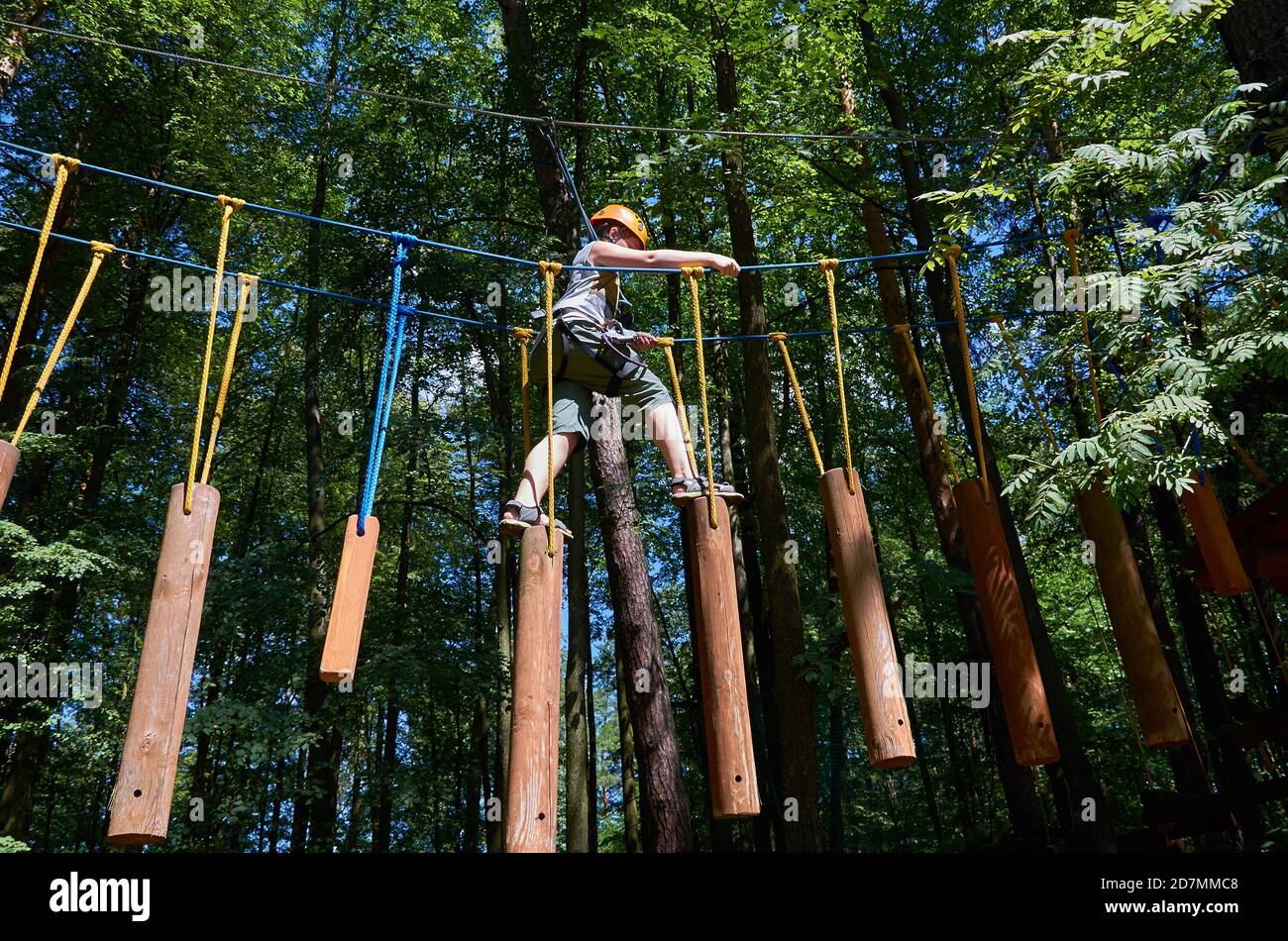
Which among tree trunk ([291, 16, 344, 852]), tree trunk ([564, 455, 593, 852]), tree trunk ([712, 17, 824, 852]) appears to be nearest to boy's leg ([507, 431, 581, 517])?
tree trunk ([712, 17, 824, 852])

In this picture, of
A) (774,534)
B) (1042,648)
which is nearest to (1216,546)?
(774,534)

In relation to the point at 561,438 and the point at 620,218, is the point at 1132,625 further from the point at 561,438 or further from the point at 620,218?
the point at 620,218

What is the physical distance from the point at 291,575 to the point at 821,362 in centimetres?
802

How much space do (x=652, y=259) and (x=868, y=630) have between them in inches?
65.2

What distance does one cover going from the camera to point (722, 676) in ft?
9.81

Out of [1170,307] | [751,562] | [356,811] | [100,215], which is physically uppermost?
[100,215]

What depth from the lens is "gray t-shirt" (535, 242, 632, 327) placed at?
12.2ft

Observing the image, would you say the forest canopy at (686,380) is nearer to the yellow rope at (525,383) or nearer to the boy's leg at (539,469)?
the yellow rope at (525,383)

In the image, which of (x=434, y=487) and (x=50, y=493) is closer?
(x=50, y=493)

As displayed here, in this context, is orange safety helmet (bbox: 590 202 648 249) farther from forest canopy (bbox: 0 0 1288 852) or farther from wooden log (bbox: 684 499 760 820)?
wooden log (bbox: 684 499 760 820)

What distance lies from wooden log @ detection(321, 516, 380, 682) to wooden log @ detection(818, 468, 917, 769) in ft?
5.06
